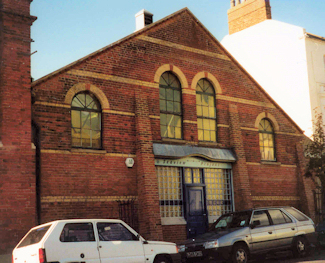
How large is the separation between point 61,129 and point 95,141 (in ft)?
4.66

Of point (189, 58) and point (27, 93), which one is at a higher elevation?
point (189, 58)

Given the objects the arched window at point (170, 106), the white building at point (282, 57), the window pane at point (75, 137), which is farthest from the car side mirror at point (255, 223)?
the white building at point (282, 57)

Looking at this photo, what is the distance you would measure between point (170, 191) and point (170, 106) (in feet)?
11.2

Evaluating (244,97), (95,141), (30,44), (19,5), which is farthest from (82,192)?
(244,97)

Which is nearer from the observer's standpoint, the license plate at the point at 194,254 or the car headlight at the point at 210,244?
the car headlight at the point at 210,244

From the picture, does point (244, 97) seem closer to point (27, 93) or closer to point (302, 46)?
point (302, 46)

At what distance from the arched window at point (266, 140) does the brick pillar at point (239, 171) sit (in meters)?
1.75

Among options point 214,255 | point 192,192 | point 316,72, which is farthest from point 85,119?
point 316,72

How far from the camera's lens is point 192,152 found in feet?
58.1

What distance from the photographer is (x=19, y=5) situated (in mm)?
14352

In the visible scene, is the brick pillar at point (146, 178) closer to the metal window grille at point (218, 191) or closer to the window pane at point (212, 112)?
the metal window grille at point (218, 191)

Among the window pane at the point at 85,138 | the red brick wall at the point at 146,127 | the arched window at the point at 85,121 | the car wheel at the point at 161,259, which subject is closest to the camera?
the car wheel at the point at 161,259

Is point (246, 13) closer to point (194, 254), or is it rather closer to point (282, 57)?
point (282, 57)

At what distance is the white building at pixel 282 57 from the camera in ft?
79.5
